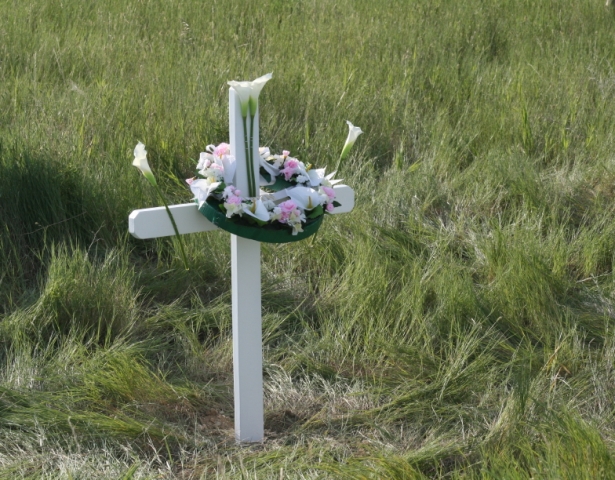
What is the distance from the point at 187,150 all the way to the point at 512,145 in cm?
166

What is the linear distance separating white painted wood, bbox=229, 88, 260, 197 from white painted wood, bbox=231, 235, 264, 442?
15 centimetres

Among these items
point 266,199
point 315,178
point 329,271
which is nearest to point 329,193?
point 315,178

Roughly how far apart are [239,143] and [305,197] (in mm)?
215

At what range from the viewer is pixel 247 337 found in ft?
6.52

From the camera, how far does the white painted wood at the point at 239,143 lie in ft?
6.06

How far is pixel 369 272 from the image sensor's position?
8.87 ft

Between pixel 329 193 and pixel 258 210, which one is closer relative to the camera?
pixel 258 210

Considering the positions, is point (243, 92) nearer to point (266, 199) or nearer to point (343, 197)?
point (266, 199)

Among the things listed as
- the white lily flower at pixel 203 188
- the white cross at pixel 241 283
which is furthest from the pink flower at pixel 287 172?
the white lily flower at pixel 203 188

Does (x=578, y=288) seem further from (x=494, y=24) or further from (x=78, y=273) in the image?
(x=494, y=24)

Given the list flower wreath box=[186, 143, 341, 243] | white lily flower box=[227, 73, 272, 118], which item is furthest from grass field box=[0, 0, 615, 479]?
white lily flower box=[227, 73, 272, 118]

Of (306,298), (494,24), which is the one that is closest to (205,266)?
(306,298)

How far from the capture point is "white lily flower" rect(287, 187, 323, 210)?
6.26ft

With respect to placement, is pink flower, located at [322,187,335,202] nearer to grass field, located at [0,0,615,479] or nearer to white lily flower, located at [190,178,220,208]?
white lily flower, located at [190,178,220,208]
